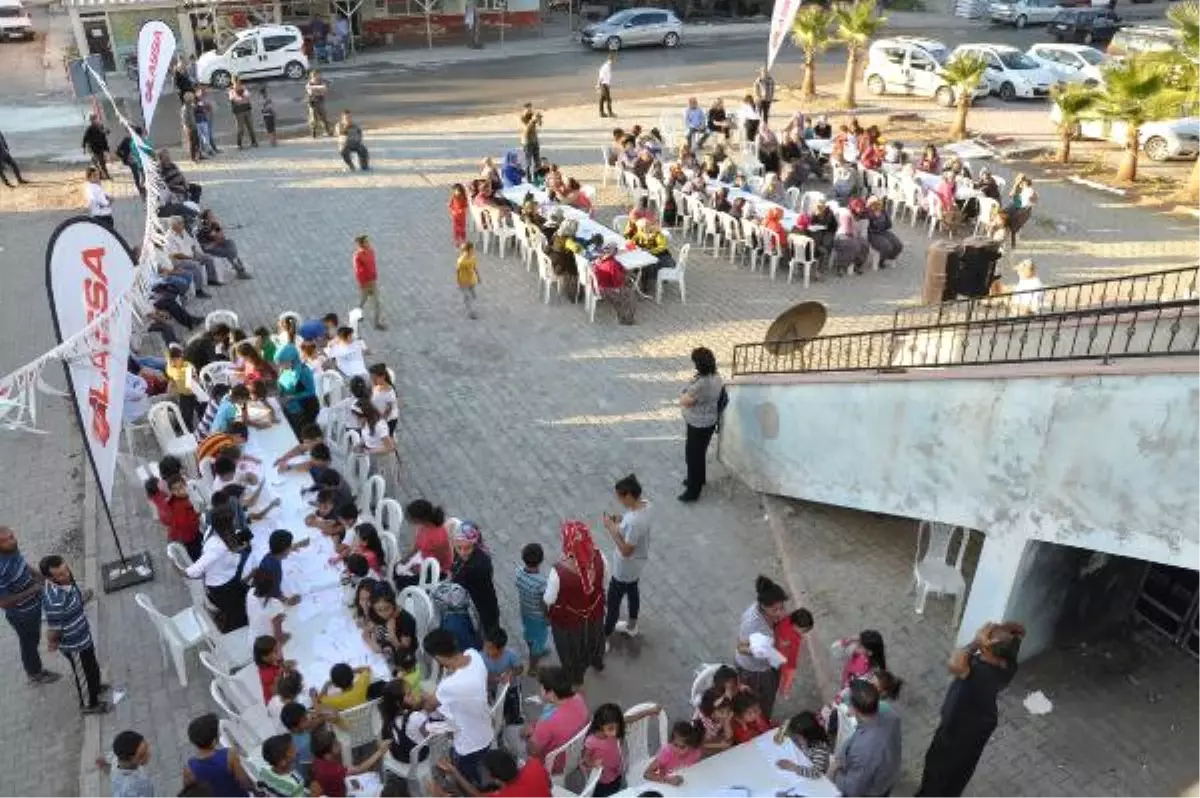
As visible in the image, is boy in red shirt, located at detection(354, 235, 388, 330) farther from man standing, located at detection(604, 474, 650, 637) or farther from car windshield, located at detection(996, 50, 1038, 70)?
car windshield, located at detection(996, 50, 1038, 70)

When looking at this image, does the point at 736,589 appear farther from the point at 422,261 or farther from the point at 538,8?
the point at 538,8

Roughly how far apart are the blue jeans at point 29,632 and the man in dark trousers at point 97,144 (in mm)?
14712

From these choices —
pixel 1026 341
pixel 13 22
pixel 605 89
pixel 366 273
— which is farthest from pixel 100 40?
pixel 1026 341

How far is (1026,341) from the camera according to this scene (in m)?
8.19

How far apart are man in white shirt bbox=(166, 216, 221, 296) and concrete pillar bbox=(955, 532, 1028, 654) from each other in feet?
38.0

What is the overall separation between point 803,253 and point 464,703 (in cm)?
1096

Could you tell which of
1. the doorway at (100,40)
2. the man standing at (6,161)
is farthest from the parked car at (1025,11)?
the man standing at (6,161)

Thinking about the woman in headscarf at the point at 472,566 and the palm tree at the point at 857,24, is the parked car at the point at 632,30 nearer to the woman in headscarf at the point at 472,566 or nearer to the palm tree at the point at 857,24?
the palm tree at the point at 857,24

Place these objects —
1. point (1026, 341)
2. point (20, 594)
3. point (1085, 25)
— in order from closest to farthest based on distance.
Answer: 1. point (20, 594)
2. point (1026, 341)
3. point (1085, 25)

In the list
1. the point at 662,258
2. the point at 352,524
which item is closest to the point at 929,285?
the point at 662,258

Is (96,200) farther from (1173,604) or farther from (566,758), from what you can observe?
(1173,604)

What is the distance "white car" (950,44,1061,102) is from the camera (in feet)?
85.2

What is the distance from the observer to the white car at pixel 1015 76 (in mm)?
25969

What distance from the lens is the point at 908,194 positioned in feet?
57.1
